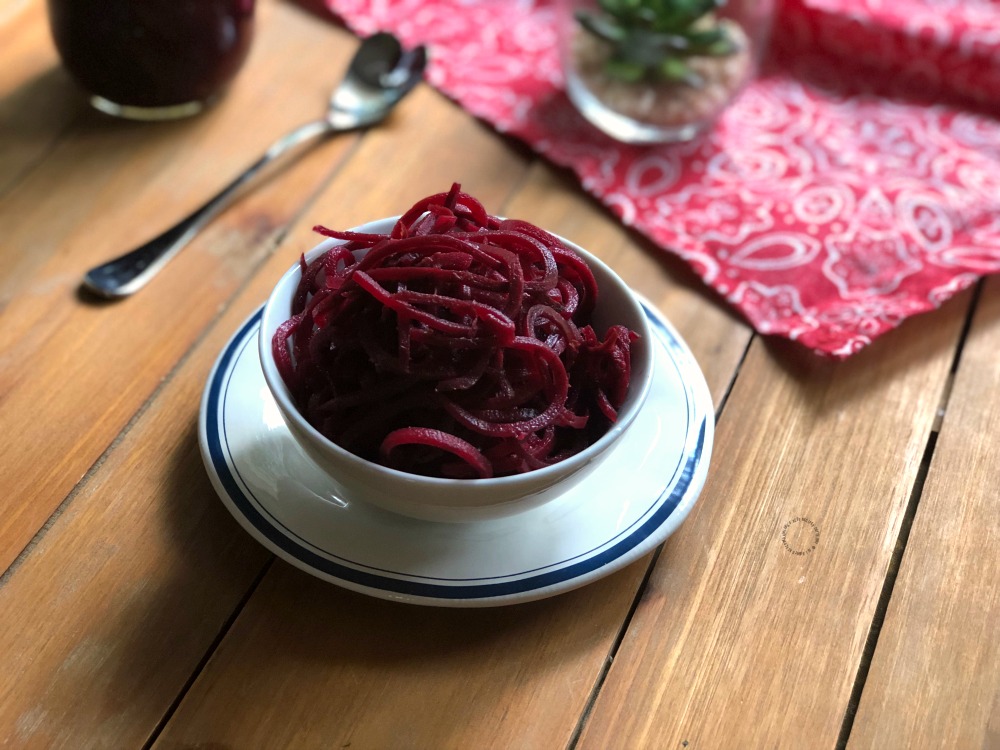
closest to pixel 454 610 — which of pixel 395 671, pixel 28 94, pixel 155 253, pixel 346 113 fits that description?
pixel 395 671

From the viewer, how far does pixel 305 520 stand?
0.75 metres

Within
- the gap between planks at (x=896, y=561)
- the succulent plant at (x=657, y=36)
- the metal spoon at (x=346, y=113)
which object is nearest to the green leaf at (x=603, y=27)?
the succulent plant at (x=657, y=36)

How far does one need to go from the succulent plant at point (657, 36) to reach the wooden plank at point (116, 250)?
306 mm

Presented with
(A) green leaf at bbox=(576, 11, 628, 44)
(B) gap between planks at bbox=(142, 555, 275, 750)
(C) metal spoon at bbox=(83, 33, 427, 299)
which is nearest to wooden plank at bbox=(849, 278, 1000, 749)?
(B) gap between planks at bbox=(142, 555, 275, 750)

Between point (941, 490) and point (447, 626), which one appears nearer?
point (447, 626)

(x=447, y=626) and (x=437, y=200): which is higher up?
(x=437, y=200)

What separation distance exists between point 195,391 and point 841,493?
62cm

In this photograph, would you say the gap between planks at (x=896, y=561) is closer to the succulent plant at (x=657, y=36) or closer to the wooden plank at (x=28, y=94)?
the succulent plant at (x=657, y=36)

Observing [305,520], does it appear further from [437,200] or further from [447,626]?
[437,200]

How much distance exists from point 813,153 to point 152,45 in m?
0.84

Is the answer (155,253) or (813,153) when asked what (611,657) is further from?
(813,153)

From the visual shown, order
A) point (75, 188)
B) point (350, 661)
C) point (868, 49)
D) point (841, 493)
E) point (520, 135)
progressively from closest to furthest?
1. point (350, 661)
2. point (841, 493)
3. point (75, 188)
4. point (520, 135)
5. point (868, 49)

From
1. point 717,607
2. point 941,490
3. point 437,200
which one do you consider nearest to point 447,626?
point 717,607

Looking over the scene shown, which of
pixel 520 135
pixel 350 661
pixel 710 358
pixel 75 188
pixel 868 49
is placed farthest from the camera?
pixel 868 49
